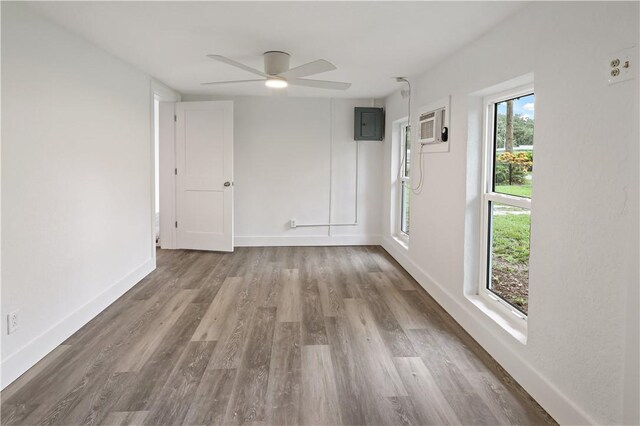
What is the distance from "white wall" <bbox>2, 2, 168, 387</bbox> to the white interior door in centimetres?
142

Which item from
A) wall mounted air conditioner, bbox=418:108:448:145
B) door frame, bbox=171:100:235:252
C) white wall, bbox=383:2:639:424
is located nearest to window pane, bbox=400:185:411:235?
wall mounted air conditioner, bbox=418:108:448:145

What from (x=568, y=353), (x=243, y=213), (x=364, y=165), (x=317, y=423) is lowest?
(x=317, y=423)

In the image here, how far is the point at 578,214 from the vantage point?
181cm

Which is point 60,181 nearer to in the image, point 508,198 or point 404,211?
point 508,198

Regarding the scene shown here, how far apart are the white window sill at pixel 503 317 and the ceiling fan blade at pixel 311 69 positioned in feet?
6.65

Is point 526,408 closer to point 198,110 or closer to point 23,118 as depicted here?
point 23,118

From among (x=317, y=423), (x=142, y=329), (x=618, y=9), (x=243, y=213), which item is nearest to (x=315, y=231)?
(x=243, y=213)

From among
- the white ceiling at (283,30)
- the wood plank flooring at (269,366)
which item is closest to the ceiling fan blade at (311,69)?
the white ceiling at (283,30)

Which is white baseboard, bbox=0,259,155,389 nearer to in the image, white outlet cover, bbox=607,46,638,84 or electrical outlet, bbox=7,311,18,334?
electrical outlet, bbox=7,311,18,334

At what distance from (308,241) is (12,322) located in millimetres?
4090

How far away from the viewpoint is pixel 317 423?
188 centimetres

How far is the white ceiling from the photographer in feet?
7.78

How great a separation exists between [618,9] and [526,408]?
72.0 inches

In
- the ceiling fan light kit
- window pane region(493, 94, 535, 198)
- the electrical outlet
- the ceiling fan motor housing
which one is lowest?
the electrical outlet
